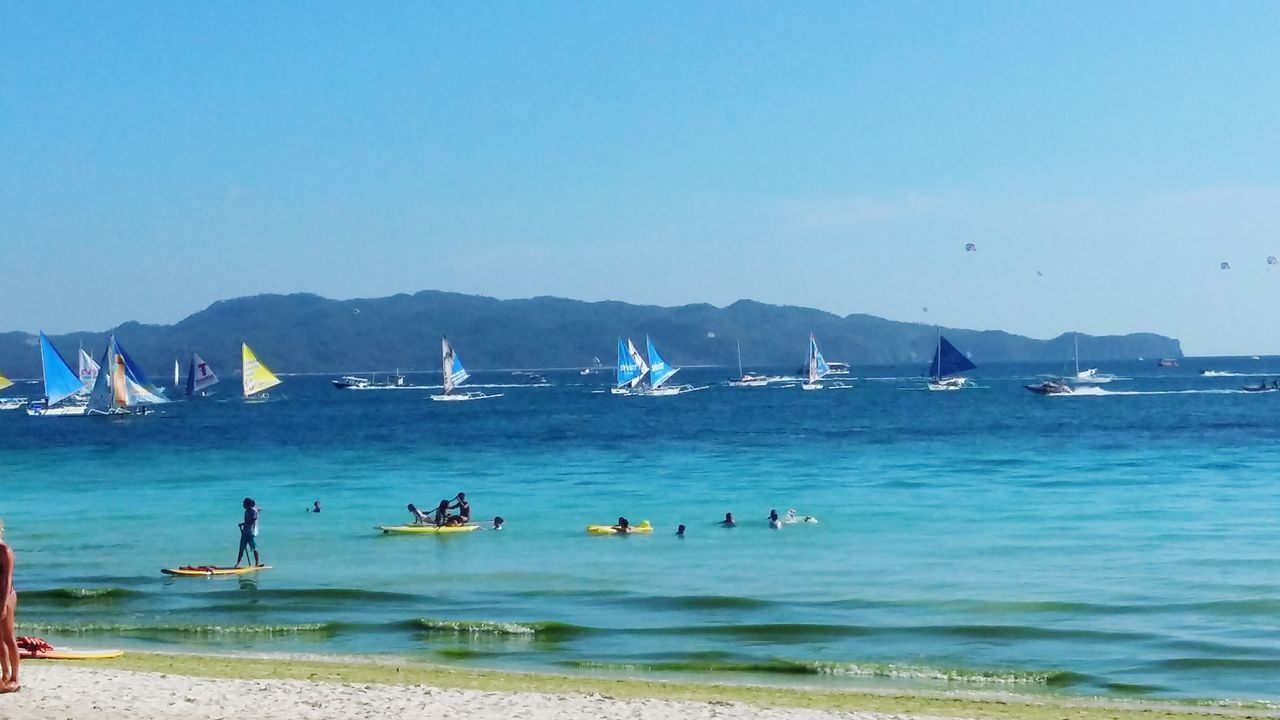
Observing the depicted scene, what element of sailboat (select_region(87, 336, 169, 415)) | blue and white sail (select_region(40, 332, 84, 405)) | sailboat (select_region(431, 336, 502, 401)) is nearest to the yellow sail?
sailboat (select_region(431, 336, 502, 401))

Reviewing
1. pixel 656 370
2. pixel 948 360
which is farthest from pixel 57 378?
pixel 948 360

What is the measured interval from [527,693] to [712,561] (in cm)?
1516

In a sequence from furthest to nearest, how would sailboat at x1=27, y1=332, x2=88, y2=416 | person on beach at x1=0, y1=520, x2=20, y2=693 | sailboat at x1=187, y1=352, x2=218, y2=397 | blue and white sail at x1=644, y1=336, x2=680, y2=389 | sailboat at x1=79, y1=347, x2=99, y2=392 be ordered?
blue and white sail at x1=644, y1=336, x2=680, y2=389, sailboat at x1=187, y1=352, x2=218, y2=397, sailboat at x1=79, y1=347, x2=99, y2=392, sailboat at x1=27, y1=332, x2=88, y2=416, person on beach at x1=0, y1=520, x2=20, y2=693

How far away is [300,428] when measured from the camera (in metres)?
99.0

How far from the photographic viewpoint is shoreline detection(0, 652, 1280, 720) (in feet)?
52.9

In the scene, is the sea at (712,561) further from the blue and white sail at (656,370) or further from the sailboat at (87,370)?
the blue and white sail at (656,370)

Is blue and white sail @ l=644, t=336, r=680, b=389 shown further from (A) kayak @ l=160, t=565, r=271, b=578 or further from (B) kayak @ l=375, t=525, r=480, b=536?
(A) kayak @ l=160, t=565, r=271, b=578

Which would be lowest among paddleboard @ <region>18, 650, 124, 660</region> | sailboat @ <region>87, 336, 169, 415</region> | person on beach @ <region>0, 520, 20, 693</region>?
paddleboard @ <region>18, 650, 124, 660</region>

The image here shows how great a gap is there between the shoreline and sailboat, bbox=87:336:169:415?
9629cm

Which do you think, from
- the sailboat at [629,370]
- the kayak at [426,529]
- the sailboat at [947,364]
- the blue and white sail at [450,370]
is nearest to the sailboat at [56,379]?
the blue and white sail at [450,370]

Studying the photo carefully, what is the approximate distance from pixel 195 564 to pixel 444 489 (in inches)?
802

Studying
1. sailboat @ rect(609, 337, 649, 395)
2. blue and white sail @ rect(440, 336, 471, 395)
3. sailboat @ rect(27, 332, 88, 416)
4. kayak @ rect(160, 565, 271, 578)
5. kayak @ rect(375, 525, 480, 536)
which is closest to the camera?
kayak @ rect(160, 565, 271, 578)

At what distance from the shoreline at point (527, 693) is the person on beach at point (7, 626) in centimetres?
23

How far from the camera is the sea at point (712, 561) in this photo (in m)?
21.8
